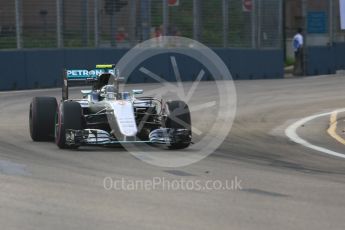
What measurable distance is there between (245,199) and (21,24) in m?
Result: 17.5

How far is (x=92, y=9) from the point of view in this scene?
26.3 m

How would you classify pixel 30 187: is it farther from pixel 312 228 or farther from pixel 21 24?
pixel 21 24

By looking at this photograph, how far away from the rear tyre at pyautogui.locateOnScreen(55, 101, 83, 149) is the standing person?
2072cm

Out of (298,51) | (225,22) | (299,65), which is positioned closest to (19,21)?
(225,22)

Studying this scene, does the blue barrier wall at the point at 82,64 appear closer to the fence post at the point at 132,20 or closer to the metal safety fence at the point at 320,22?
the fence post at the point at 132,20

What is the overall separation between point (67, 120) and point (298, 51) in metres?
21.2

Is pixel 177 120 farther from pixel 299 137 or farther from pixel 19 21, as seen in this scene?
pixel 19 21

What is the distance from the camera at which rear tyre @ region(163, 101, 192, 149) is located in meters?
11.5

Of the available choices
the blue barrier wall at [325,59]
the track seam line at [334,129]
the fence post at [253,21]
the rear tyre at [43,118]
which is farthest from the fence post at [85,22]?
the rear tyre at [43,118]

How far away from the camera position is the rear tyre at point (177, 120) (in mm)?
11516

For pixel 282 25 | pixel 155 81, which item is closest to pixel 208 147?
pixel 155 81

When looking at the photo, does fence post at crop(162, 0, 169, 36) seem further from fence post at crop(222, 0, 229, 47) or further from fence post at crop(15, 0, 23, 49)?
fence post at crop(15, 0, 23, 49)

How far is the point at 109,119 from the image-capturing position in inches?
449

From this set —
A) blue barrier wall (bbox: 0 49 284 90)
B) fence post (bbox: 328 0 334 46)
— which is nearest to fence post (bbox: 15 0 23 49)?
blue barrier wall (bbox: 0 49 284 90)
